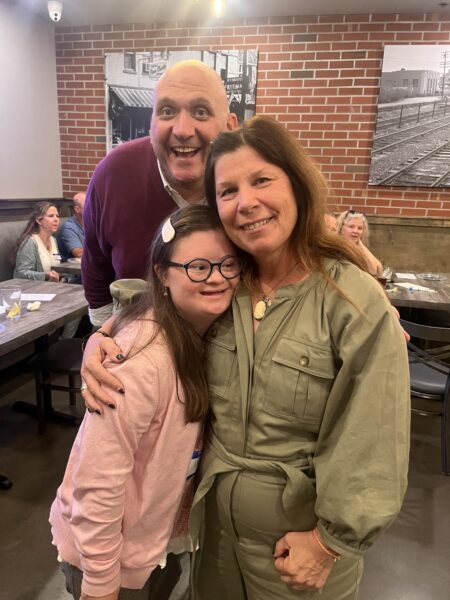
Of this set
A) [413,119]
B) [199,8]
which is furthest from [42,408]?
[413,119]

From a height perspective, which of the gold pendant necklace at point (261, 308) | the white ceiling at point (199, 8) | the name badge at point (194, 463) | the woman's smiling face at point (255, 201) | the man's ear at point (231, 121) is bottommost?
the name badge at point (194, 463)

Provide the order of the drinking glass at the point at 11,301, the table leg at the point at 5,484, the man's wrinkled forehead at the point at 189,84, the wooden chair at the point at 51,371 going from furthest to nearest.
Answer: the wooden chair at the point at 51,371, the drinking glass at the point at 11,301, the table leg at the point at 5,484, the man's wrinkled forehead at the point at 189,84

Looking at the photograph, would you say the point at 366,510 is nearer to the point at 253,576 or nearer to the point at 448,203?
the point at 253,576

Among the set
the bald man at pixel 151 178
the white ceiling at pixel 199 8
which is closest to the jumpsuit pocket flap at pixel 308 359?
the bald man at pixel 151 178

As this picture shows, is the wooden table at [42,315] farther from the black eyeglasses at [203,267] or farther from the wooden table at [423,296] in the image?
the wooden table at [423,296]

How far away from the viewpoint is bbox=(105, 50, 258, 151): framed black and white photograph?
4398mm

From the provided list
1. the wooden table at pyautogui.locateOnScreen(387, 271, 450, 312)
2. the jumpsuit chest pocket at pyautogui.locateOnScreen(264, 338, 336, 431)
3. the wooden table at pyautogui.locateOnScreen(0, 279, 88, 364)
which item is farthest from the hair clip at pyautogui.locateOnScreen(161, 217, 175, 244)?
the wooden table at pyautogui.locateOnScreen(387, 271, 450, 312)

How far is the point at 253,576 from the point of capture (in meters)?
1.03

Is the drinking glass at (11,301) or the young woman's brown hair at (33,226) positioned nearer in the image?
the drinking glass at (11,301)

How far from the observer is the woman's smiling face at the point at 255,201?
92 centimetres

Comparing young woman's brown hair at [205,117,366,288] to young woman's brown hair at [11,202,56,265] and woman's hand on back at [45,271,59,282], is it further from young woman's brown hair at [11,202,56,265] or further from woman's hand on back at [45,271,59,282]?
young woman's brown hair at [11,202,56,265]

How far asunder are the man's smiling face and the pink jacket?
1.68ft

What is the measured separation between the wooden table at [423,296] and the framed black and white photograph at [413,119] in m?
1.15

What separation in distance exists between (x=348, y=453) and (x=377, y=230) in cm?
401
